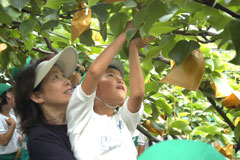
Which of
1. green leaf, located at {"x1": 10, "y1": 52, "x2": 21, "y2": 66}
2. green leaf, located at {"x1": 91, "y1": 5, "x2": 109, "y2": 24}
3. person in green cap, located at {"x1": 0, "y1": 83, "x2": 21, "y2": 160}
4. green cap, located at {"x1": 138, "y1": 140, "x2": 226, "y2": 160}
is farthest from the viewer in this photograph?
person in green cap, located at {"x1": 0, "y1": 83, "x2": 21, "y2": 160}

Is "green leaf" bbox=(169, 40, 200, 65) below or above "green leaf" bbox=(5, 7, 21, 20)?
below

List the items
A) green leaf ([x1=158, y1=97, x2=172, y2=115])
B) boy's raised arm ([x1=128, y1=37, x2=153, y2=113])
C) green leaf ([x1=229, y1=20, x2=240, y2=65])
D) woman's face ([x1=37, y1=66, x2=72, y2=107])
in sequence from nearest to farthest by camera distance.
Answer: green leaf ([x1=229, y1=20, x2=240, y2=65]), boy's raised arm ([x1=128, y1=37, x2=153, y2=113]), woman's face ([x1=37, y1=66, x2=72, y2=107]), green leaf ([x1=158, y1=97, x2=172, y2=115])

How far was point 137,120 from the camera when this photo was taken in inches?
40.6

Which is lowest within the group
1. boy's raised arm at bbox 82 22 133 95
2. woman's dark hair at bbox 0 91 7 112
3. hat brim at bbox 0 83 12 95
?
woman's dark hair at bbox 0 91 7 112

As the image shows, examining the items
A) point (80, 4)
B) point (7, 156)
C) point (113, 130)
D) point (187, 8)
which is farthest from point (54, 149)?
point (7, 156)

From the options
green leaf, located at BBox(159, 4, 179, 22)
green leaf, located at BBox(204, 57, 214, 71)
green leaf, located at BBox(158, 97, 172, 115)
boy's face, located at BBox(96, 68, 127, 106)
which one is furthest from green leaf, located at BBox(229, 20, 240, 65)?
green leaf, located at BBox(158, 97, 172, 115)

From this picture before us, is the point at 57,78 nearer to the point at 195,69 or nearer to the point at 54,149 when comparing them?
the point at 54,149

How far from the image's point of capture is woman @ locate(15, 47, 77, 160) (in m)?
0.99

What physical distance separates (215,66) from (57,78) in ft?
1.74

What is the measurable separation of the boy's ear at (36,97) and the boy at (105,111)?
0.18m

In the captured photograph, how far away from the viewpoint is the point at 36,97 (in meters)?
1.07

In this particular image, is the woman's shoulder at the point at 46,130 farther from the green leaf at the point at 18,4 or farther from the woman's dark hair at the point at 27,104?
the green leaf at the point at 18,4

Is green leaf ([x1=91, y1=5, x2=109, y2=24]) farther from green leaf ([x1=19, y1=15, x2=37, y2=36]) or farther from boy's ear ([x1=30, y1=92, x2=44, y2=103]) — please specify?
boy's ear ([x1=30, y1=92, x2=44, y2=103])

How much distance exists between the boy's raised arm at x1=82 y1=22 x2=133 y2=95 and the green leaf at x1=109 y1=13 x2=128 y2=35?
0.02 meters
